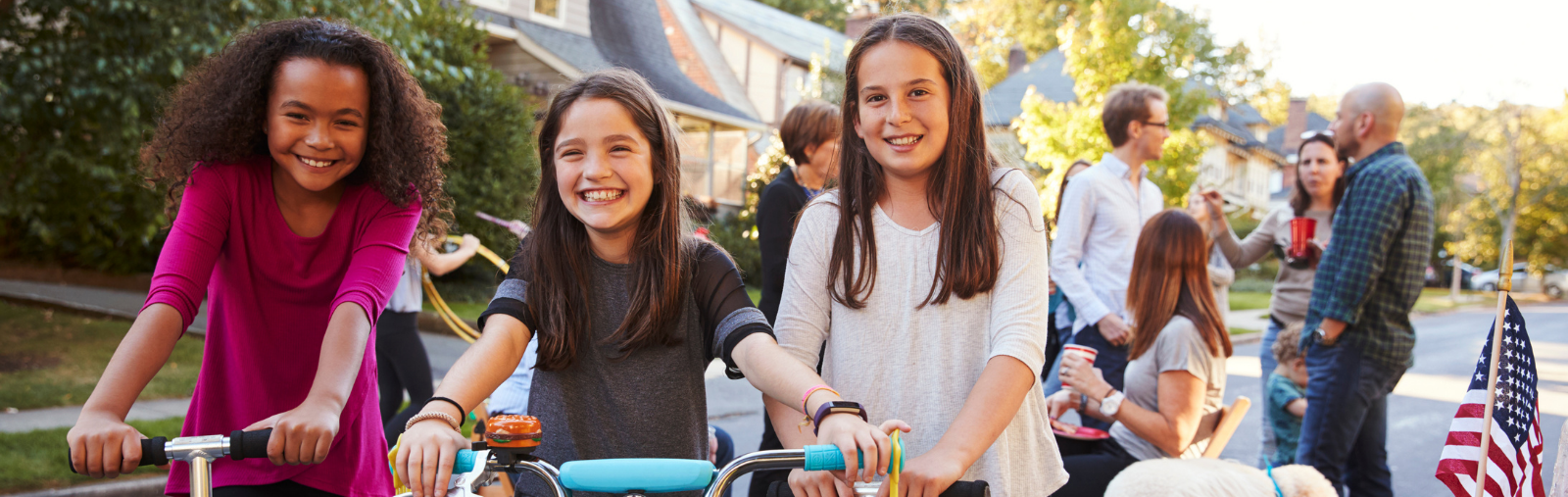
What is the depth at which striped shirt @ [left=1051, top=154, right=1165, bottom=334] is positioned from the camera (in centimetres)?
468

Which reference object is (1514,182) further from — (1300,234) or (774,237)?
(774,237)

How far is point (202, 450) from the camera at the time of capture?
1.62 m

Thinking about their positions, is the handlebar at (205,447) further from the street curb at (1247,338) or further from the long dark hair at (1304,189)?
the street curb at (1247,338)

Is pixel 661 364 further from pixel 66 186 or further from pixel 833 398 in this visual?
pixel 66 186

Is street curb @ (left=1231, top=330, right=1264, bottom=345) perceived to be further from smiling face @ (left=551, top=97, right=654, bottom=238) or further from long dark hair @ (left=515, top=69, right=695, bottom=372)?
smiling face @ (left=551, top=97, right=654, bottom=238)

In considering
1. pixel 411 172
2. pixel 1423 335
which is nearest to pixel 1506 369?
pixel 411 172

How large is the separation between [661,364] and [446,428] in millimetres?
649

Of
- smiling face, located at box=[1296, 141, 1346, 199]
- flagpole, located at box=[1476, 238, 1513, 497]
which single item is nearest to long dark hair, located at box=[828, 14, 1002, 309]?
flagpole, located at box=[1476, 238, 1513, 497]

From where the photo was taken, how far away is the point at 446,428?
65.9 inches

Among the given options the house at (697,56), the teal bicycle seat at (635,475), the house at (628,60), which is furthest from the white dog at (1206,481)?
the house at (628,60)

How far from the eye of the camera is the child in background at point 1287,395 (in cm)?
459

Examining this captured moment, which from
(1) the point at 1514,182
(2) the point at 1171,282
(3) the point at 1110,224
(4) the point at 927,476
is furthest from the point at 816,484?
(1) the point at 1514,182

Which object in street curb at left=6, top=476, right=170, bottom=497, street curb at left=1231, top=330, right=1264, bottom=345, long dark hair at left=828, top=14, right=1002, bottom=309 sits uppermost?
long dark hair at left=828, top=14, right=1002, bottom=309

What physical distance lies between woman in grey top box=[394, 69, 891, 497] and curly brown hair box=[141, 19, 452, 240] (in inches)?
15.1
